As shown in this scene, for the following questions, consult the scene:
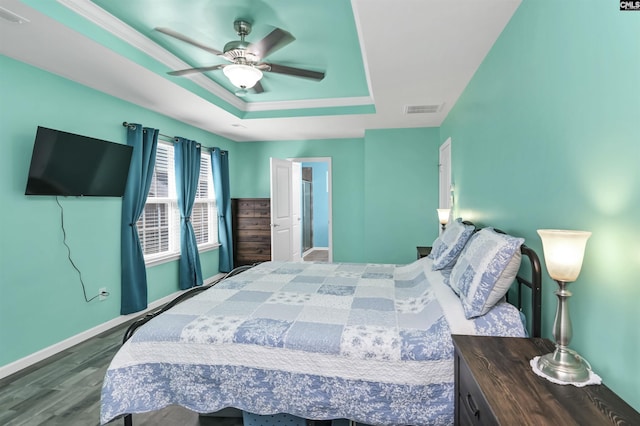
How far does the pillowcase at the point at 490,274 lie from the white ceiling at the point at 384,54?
133 cm

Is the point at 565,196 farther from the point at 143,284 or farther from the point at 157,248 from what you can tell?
the point at 157,248

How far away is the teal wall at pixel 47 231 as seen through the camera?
7.94ft

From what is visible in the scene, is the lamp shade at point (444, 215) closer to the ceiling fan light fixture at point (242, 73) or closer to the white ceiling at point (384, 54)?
the white ceiling at point (384, 54)

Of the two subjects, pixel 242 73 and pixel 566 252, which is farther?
pixel 242 73

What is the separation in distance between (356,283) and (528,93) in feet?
5.40

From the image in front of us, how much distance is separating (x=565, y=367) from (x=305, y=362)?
1.04 meters

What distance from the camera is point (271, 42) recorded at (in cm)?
222

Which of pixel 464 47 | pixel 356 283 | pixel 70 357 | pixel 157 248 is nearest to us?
pixel 464 47

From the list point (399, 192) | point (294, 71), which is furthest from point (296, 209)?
point (294, 71)

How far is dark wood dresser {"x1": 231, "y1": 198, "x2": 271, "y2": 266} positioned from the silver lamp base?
4.71 m

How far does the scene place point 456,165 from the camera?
135 inches

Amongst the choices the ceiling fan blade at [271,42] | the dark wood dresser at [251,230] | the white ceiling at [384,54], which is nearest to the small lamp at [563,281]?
the white ceiling at [384,54]

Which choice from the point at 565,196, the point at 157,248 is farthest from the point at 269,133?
the point at 565,196

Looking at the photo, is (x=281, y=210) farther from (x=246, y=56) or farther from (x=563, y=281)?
(x=563, y=281)
